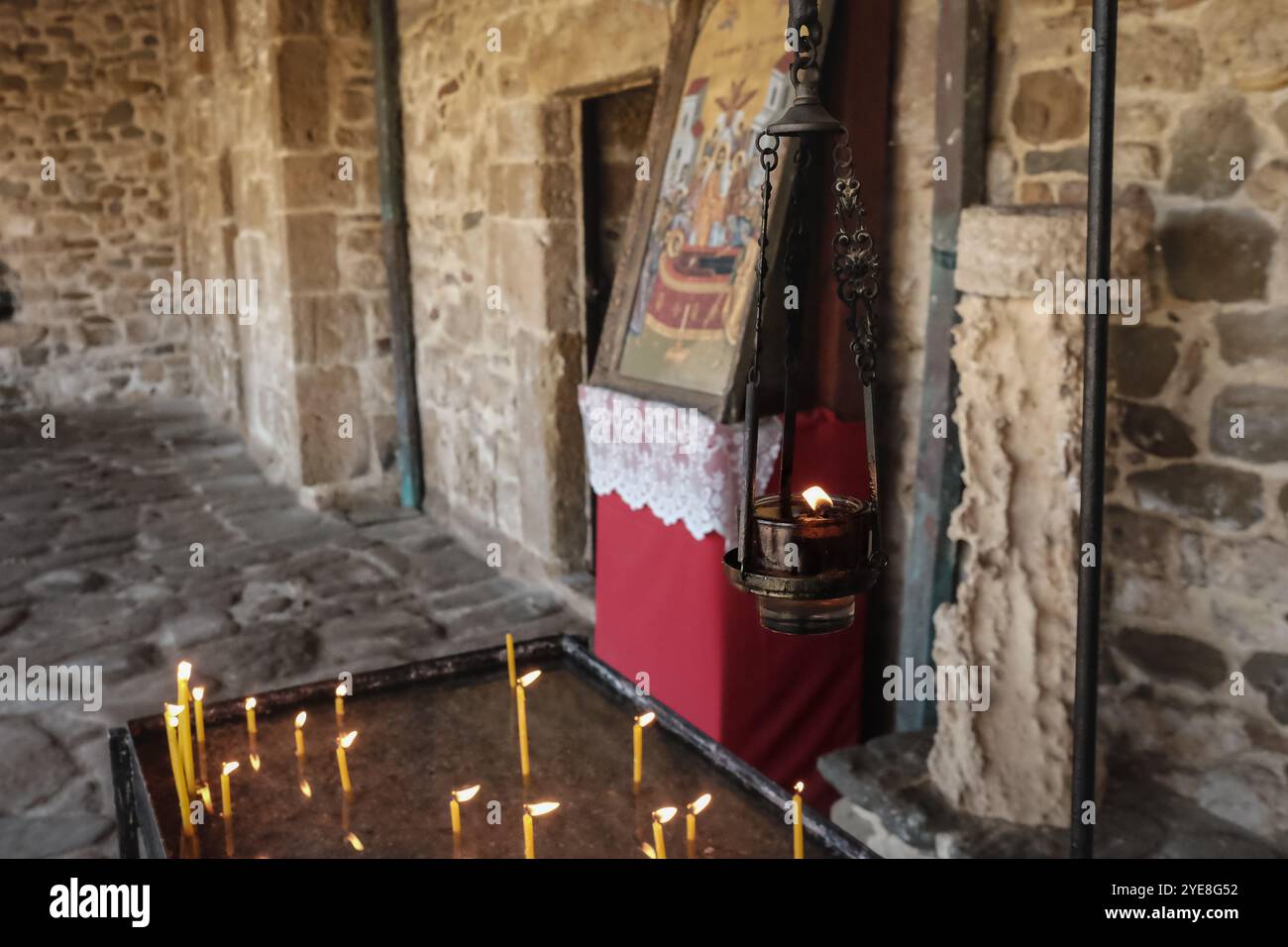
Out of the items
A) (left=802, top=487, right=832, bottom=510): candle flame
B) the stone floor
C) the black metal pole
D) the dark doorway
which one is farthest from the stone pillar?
the dark doorway

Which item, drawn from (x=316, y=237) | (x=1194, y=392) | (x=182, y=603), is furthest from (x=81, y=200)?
(x=1194, y=392)

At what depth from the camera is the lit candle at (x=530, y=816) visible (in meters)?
1.44

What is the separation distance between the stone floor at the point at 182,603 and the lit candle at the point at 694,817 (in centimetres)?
188

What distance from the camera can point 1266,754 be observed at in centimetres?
224

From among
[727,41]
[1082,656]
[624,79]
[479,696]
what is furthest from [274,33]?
[1082,656]

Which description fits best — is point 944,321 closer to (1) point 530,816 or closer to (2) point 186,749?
(1) point 530,816

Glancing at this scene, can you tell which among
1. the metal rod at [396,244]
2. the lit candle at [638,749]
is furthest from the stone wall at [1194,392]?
the metal rod at [396,244]

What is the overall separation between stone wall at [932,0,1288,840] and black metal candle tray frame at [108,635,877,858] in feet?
2.70

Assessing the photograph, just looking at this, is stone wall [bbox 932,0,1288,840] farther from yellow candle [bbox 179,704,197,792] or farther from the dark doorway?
the dark doorway

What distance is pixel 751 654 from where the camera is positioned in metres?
2.89

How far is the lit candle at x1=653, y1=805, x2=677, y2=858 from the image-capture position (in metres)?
1.45

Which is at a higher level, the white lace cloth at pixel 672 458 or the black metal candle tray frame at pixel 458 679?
the white lace cloth at pixel 672 458

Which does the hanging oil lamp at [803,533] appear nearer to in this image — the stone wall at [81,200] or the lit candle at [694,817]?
the lit candle at [694,817]

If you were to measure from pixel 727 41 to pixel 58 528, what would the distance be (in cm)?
413
